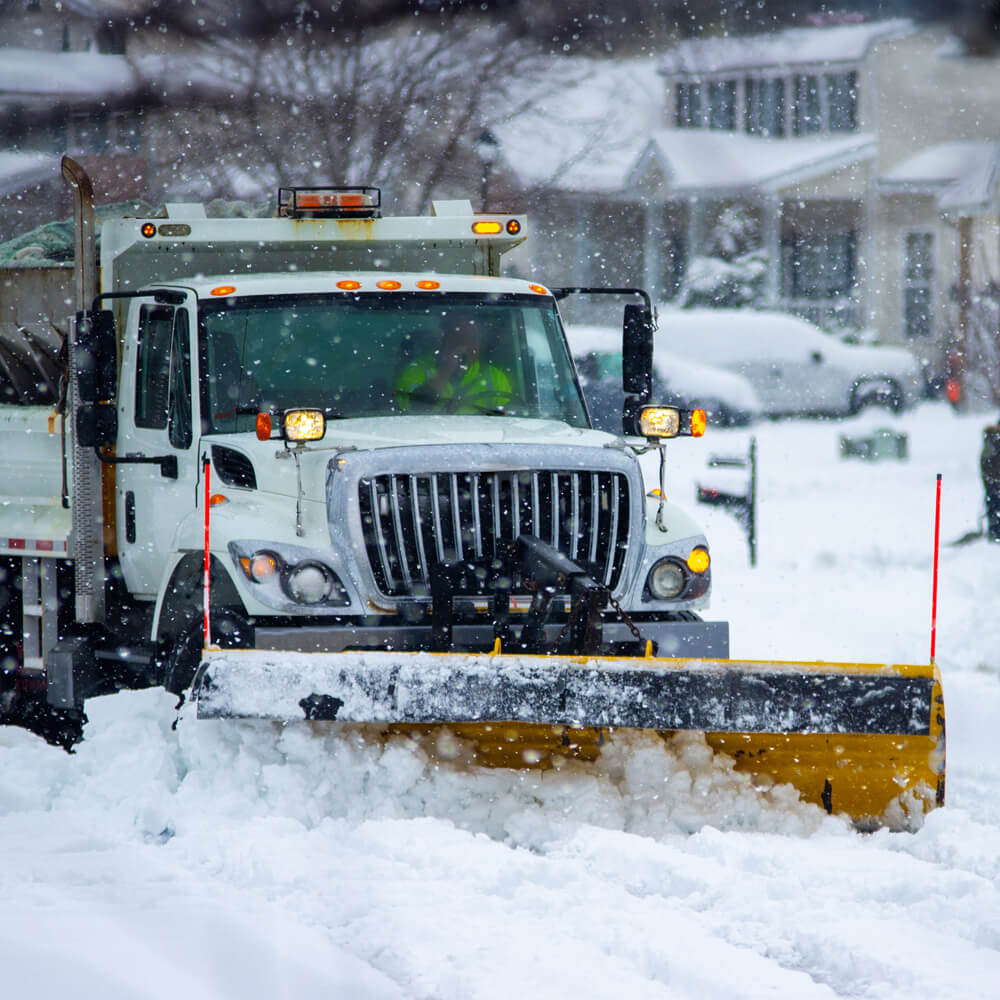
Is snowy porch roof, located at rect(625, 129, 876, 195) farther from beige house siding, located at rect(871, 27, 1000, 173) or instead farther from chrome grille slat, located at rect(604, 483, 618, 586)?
chrome grille slat, located at rect(604, 483, 618, 586)

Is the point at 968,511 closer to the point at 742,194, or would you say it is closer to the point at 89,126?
the point at 89,126

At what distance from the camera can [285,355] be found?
23.6 feet

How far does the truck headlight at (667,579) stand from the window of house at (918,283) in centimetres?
3312

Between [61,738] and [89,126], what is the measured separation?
21.0 meters

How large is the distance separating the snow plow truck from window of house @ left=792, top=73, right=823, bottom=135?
1342 inches

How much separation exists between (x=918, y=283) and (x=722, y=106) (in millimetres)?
7199

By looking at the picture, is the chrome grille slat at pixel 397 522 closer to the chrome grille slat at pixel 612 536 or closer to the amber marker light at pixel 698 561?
the chrome grille slat at pixel 612 536

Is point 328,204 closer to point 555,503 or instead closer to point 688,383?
point 555,503

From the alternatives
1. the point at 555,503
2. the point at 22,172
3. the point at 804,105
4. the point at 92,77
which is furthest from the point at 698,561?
the point at 804,105

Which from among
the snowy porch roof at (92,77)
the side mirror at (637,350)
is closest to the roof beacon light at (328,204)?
the side mirror at (637,350)

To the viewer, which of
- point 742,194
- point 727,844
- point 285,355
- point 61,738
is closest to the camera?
point 727,844

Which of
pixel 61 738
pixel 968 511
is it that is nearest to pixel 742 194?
pixel 968 511

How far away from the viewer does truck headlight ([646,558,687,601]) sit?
22.3 ft

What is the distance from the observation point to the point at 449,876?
526 cm
